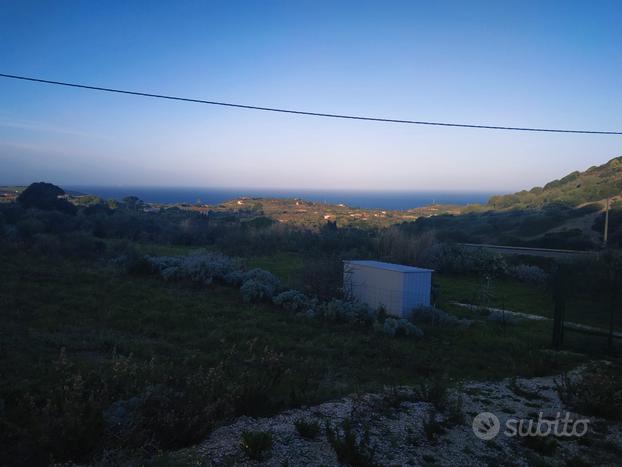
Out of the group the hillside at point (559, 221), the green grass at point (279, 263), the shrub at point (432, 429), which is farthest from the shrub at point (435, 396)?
the hillside at point (559, 221)

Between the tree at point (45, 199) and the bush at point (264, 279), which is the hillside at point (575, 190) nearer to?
the bush at point (264, 279)

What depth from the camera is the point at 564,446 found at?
510 cm

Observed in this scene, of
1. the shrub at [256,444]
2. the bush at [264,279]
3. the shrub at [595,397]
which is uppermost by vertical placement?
the shrub at [256,444]

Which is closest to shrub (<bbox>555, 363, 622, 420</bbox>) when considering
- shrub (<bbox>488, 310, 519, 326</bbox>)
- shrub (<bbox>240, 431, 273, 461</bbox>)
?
shrub (<bbox>240, 431, 273, 461</bbox>)

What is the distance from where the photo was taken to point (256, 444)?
14.1ft

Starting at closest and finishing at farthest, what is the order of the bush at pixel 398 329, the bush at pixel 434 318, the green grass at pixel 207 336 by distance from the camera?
the green grass at pixel 207 336 < the bush at pixel 398 329 < the bush at pixel 434 318

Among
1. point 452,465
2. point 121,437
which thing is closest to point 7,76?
point 121,437

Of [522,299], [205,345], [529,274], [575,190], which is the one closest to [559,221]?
[575,190]

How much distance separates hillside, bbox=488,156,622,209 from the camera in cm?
5062

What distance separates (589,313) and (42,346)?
381 inches

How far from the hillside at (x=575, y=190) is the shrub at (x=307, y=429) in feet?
166

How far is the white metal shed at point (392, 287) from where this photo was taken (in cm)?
1242

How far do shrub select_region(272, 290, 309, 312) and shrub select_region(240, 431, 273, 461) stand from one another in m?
7.67

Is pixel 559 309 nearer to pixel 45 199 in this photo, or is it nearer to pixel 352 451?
pixel 352 451
